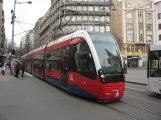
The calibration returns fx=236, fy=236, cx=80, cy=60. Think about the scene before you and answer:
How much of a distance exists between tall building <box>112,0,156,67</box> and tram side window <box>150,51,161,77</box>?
52947 millimetres

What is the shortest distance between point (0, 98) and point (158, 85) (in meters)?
7.31

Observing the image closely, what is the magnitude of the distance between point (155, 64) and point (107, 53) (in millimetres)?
3386

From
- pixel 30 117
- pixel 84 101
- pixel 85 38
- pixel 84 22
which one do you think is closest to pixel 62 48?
pixel 85 38

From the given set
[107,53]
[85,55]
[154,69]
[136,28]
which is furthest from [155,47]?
[136,28]

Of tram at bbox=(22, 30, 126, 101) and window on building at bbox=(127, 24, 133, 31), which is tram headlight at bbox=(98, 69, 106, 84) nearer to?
tram at bbox=(22, 30, 126, 101)

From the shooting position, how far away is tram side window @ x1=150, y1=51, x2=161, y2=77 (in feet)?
37.1

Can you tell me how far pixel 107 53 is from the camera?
9422 millimetres

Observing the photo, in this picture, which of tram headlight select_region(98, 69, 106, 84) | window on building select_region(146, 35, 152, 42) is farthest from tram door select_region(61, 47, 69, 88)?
window on building select_region(146, 35, 152, 42)

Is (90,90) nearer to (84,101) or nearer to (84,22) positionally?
(84,101)

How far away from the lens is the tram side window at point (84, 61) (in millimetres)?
9180

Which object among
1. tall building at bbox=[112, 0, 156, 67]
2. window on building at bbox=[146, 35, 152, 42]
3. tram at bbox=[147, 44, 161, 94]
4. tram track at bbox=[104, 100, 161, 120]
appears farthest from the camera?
window on building at bbox=[146, 35, 152, 42]

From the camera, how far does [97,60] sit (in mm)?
8969

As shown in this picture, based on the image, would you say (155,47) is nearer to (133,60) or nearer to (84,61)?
(84,61)

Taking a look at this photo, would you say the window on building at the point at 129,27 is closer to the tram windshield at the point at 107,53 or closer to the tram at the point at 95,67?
the tram at the point at 95,67
